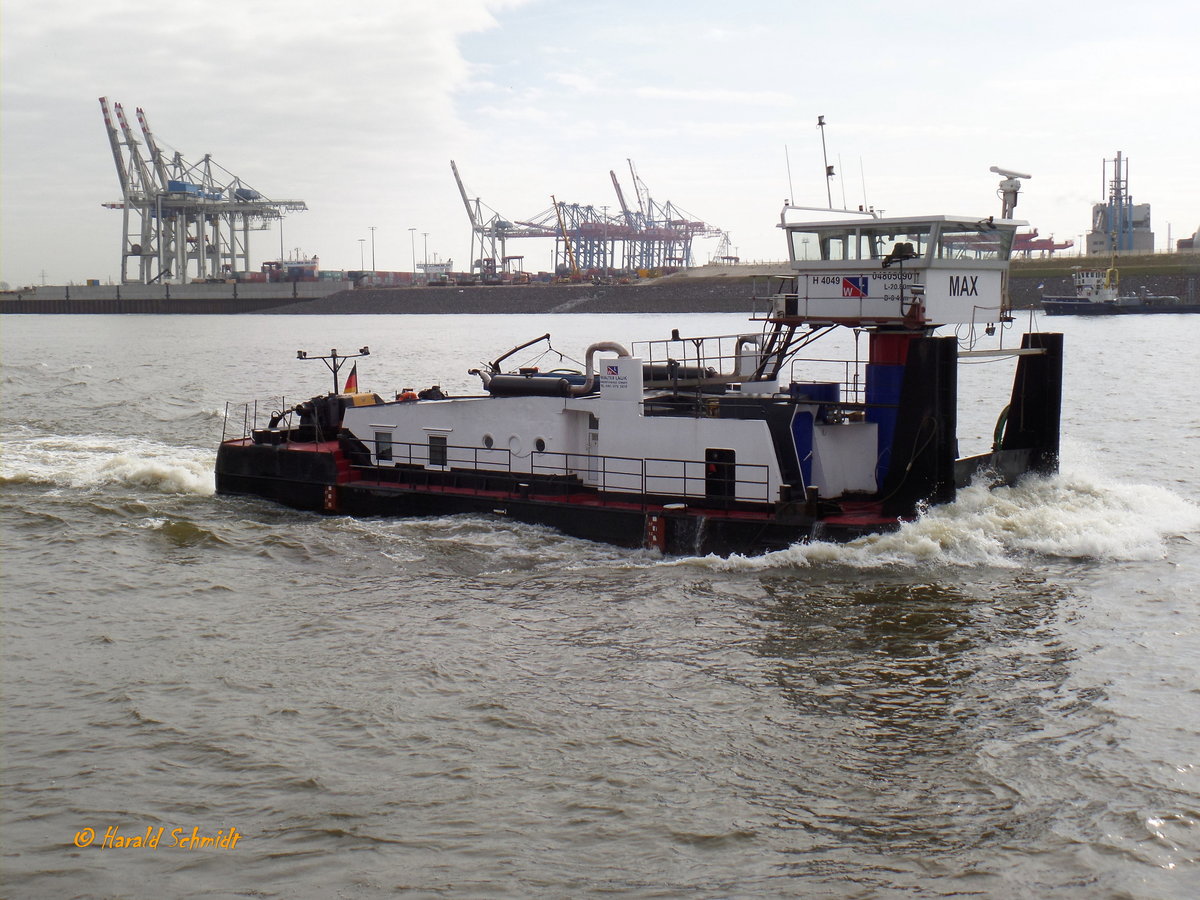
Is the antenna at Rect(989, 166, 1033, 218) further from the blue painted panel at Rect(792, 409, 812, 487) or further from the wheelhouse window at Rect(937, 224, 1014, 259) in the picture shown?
the blue painted panel at Rect(792, 409, 812, 487)

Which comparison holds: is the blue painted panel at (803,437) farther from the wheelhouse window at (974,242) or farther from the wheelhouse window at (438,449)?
the wheelhouse window at (438,449)

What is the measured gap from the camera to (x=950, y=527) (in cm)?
1859

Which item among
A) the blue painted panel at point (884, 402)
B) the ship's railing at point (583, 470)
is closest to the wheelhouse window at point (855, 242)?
the blue painted panel at point (884, 402)

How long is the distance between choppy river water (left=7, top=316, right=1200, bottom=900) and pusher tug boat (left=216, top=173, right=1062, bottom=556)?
0.64m

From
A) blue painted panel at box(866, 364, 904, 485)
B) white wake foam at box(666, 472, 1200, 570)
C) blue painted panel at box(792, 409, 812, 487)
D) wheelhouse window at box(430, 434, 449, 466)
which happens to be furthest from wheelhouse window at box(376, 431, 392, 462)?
blue painted panel at box(866, 364, 904, 485)

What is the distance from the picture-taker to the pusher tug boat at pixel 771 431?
58.9ft

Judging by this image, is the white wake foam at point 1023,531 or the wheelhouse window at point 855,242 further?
the wheelhouse window at point 855,242

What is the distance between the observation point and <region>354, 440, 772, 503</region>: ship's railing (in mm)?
18703

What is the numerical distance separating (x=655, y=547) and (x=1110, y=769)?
28.9 feet

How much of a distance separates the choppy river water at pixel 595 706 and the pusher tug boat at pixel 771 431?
64 centimetres

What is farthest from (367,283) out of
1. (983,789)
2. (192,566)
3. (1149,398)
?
(983,789)

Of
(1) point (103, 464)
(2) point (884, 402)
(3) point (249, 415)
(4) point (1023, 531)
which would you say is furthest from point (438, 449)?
(3) point (249, 415)

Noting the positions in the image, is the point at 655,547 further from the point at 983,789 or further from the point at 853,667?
the point at 983,789

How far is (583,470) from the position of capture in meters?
20.6
